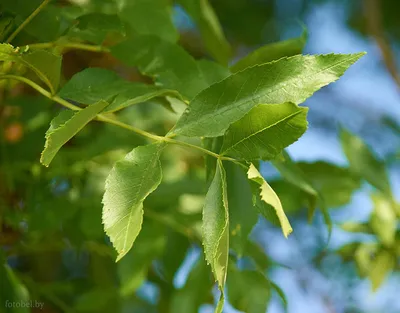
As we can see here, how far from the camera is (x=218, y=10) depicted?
103 centimetres

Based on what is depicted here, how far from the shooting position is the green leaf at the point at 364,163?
0.54m

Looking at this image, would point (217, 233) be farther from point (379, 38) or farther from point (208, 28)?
point (379, 38)

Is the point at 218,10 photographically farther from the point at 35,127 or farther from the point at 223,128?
the point at 223,128

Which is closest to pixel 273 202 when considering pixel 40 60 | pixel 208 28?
pixel 40 60

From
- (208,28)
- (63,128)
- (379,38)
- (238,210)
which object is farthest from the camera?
(379,38)

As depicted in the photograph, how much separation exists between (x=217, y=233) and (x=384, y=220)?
345 millimetres

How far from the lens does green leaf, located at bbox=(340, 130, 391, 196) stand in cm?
54

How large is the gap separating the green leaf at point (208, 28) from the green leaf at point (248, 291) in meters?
0.15

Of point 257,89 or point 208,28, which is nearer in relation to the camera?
point 257,89

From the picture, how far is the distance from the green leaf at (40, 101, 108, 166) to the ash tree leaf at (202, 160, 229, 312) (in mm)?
67

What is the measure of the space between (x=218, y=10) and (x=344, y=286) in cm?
48

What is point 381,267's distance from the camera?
0.57m

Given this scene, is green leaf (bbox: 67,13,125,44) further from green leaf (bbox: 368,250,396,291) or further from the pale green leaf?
green leaf (bbox: 368,250,396,291)

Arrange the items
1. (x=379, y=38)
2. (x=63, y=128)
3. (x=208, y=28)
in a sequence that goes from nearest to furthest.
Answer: (x=63, y=128) → (x=208, y=28) → (x=379, y=38)
